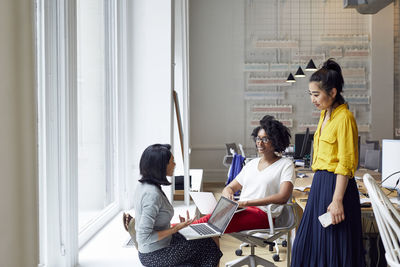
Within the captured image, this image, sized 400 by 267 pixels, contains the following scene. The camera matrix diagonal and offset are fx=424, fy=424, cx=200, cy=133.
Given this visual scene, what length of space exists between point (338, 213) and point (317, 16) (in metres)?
7.49

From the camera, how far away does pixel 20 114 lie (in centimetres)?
100

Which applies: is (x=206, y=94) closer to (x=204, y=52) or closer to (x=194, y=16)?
(x=204, y=52)

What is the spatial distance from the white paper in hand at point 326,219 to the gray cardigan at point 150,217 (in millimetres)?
905

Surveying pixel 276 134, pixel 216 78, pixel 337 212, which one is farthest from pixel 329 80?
pixel 216 78

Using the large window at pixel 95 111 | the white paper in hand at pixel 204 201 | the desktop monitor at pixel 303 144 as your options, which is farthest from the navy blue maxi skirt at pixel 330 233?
the desktop monitor at pixel 303 144

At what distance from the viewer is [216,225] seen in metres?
2.60

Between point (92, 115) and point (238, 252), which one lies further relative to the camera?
point (238, 252)

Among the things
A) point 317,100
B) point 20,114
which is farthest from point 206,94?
point 20,114

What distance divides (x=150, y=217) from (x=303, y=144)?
15.0 ft

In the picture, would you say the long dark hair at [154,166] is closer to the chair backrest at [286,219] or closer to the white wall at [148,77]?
the chair backrest at [286,219]

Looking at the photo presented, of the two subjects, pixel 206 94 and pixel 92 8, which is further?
pixel 206 94

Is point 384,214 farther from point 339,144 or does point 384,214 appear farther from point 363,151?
point 363,151

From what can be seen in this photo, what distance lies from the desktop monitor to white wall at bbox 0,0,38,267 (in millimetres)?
5539

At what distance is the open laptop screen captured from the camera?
2.50m
